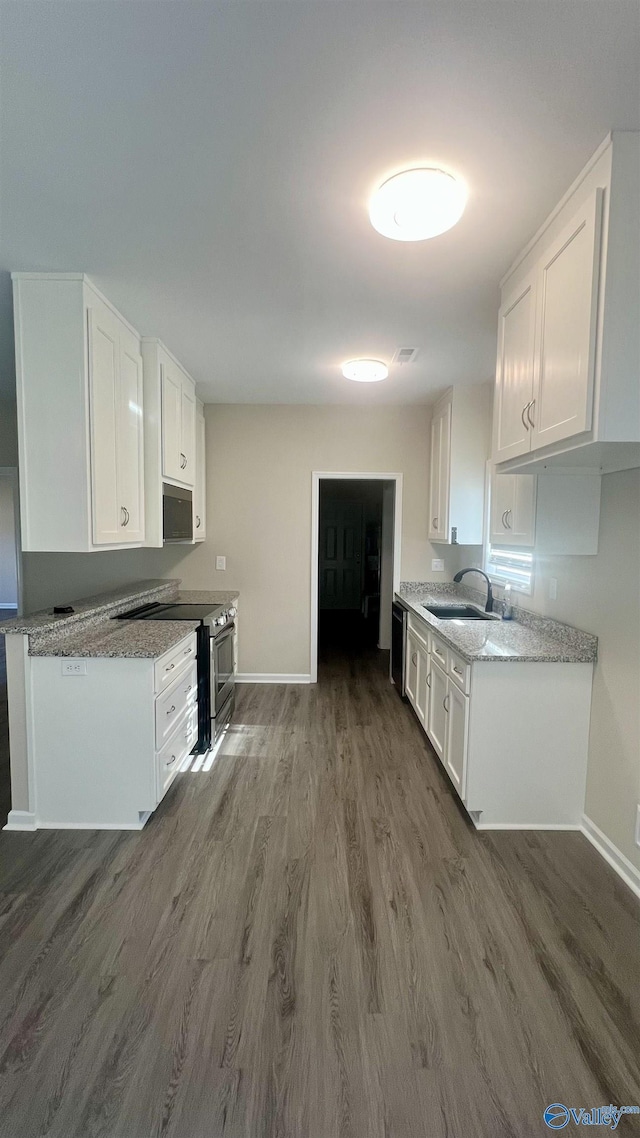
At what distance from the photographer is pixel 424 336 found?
282 centimetres

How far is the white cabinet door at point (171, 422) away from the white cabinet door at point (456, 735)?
7.49ft

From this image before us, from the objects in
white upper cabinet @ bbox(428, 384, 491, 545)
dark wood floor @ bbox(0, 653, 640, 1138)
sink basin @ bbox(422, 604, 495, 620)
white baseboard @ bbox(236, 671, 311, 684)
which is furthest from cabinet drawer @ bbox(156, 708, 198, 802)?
white upper cabinet @ bbox(428, 384, 491, 545)

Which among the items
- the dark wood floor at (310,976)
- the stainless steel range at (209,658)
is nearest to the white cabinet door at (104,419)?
the stainless steel range at (209,658)

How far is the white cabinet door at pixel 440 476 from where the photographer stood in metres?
3.86

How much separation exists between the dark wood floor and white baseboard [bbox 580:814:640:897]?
0.06 metres

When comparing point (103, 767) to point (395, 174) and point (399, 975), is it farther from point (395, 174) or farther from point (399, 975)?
point (395, 174)

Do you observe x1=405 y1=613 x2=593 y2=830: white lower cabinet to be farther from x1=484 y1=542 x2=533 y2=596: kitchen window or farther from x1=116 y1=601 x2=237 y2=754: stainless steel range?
x1=116 y1=601 x2=237 y2=754: stainless steel range

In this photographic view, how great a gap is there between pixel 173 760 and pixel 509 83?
2.98 meters

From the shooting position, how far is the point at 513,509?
2797mm

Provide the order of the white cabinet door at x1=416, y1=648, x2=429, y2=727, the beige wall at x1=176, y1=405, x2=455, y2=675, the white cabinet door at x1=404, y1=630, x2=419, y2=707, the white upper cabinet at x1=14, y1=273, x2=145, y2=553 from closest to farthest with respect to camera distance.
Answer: the white upper cabinet at x1=14, y1=273, x2=145, y2=553 → the white cabinet door at x1=416, y1=648, x2=429, y2=727 → the white cabinet door at x1=404, y1=630, x2=419, y2=707 → the beige wall at x1=176, y1=405, x2=455, y2=675

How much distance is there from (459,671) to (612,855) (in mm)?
1009

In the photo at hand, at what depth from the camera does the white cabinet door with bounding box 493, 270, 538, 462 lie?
198cm

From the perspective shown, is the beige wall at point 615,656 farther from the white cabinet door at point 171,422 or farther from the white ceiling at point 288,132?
the white cabinet door at point 171,422

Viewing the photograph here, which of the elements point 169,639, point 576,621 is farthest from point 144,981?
point 576,621
